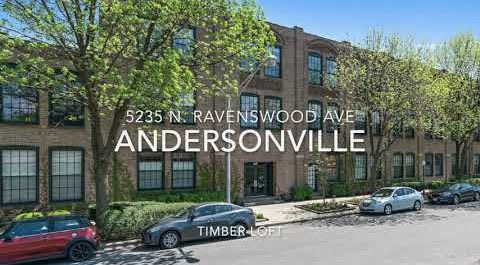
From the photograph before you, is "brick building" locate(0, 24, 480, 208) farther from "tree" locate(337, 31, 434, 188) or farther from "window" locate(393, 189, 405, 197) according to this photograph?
"window" locate(393, 189, 405, 197)

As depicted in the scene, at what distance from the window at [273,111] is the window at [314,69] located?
352cm

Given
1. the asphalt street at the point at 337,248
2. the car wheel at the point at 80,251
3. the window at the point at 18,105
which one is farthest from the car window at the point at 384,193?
the window at the point at 18,105

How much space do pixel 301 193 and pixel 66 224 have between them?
18.5 meters

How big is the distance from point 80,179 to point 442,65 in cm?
2819

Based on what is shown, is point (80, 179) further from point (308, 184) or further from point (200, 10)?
point (308, 184)

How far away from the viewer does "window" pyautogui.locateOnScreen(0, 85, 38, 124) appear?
1991 centimetres

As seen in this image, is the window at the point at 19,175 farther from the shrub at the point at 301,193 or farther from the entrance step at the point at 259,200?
the shrub at the point at 301,193

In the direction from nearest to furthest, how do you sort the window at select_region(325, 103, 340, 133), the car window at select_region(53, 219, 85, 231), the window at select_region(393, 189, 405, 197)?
the car window at select_region(53, 219, 85, 231) → the window at select_region(393, 189, 405, 197) → the window at select_region(325, 103, 340, 133)

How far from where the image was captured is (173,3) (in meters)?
15.1

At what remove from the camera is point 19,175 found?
66.1ft

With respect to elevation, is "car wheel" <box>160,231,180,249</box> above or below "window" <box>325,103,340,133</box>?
below

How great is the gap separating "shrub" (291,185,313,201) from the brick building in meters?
0.54

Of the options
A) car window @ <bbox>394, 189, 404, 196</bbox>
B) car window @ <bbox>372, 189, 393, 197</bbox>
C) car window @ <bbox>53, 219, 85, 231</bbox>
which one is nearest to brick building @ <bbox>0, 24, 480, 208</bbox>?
car window @ <bbox>53, 219, 85, 231</bbox>

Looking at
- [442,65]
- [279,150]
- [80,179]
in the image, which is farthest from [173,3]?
[442,65]
